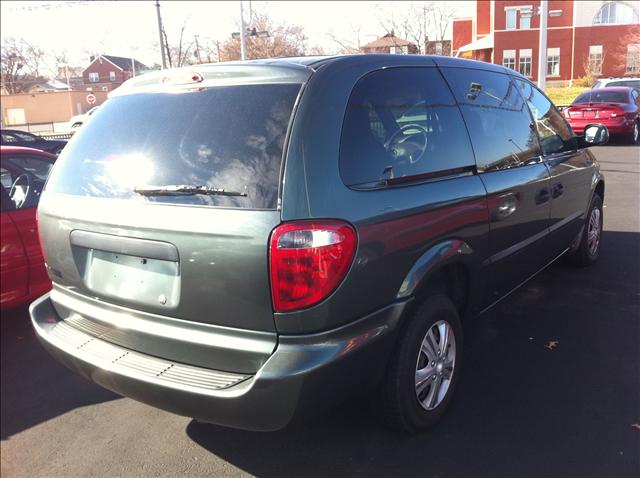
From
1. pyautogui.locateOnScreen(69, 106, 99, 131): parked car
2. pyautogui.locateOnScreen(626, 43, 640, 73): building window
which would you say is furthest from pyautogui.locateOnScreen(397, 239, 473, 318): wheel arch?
pyautogui.locateOnScreen(626, 43, 640, 73): building window

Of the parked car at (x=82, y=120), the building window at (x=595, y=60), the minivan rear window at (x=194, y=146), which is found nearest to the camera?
the minivan rear window at (x=194, y=146)

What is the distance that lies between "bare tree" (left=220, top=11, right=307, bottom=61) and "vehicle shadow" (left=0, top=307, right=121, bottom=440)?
33791 millimetres

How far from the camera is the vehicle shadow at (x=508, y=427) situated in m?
2.67

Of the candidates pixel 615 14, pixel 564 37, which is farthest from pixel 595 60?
pixel 615 14

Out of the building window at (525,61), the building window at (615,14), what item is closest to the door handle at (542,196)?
the building window at (525,61)

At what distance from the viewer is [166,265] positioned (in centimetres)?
240

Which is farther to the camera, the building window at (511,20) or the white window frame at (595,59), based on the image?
the building window at (511,20)

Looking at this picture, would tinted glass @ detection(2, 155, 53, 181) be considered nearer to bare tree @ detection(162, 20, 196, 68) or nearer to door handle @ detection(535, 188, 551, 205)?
door handle @ detection(535, 188, 551, 205)

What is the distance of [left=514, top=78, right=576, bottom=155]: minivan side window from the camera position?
13.9 feet

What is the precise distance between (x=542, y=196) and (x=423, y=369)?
70.4 inches

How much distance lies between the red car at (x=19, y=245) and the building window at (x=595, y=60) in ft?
169

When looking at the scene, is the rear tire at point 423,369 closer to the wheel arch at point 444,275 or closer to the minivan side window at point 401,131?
the wheel arch at point 444,275

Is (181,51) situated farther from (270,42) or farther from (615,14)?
(615,14)

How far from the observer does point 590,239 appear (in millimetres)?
5402
